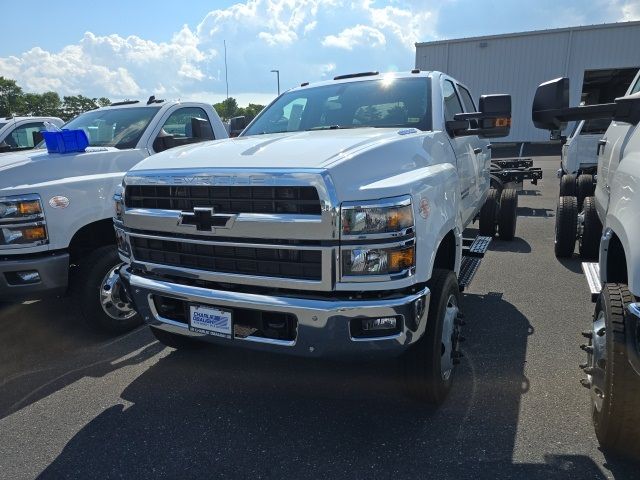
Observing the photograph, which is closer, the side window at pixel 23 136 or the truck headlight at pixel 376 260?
the truck headlight at pixel 376 260

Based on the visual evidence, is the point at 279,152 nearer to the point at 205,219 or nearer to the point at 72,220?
the point at 205,219

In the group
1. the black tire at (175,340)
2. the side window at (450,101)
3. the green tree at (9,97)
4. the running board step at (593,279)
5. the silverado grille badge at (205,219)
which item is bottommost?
the black tire at (175,340)

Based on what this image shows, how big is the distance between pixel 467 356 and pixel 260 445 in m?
1.74

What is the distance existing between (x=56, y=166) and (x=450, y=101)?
3377 millimetres

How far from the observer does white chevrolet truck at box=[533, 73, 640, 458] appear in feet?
6.88

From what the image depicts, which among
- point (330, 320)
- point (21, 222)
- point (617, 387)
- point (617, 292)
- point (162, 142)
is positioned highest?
point (162, 142)

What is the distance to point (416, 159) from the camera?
2.88 m

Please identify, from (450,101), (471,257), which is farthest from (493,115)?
(471,257)

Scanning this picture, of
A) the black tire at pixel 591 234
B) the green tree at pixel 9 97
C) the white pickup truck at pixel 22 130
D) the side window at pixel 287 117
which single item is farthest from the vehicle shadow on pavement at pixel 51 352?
the green tree at pixel 9 97

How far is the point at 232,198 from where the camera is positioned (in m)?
2.55

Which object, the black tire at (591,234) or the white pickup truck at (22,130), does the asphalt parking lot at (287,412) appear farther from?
the white pickup truck at (22,130)

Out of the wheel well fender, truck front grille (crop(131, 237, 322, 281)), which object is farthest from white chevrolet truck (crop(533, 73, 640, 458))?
the wheel well fender

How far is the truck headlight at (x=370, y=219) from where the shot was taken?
7.59 feet

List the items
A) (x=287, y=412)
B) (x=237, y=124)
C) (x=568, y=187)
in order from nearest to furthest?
(x=287, y=412) → (x=237, y=124) → (x=568, y=187)
